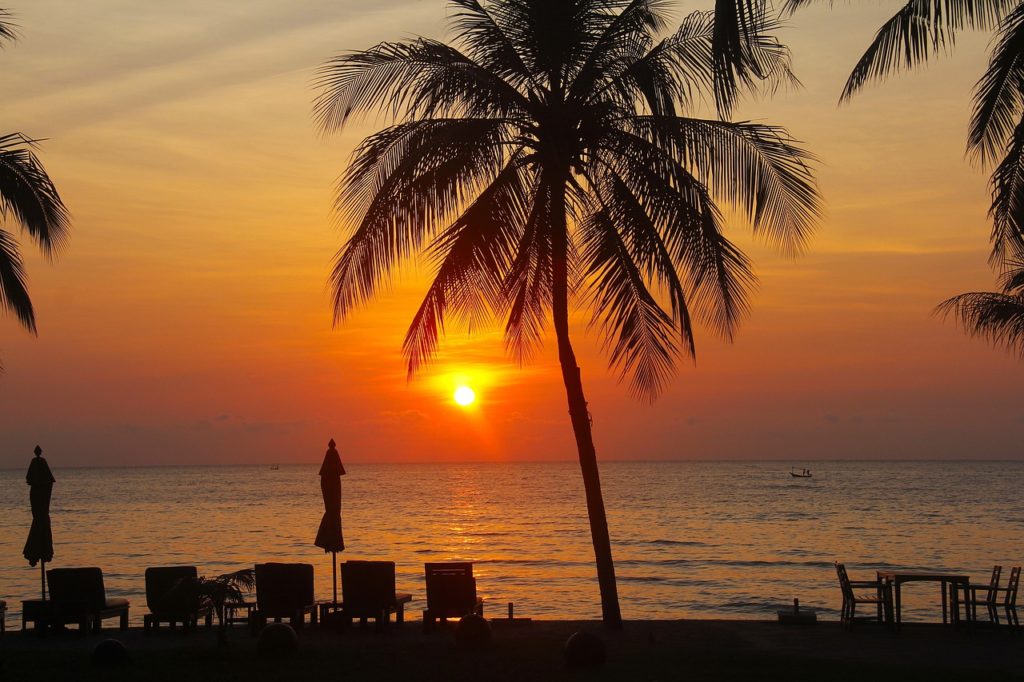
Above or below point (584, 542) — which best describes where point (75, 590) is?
above

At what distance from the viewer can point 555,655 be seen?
40.4 ft

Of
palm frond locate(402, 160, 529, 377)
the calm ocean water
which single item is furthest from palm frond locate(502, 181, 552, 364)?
the calm ocean water

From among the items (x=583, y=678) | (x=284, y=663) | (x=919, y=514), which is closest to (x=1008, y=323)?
(x=583, y=678)

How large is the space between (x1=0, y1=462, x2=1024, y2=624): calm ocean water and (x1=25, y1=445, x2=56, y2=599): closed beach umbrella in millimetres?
8349

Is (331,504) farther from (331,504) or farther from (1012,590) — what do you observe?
(1012,590)

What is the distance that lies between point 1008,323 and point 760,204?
11632 millimetres

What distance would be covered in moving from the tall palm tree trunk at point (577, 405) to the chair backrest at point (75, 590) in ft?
22.7

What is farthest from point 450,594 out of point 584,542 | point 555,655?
point 584,542

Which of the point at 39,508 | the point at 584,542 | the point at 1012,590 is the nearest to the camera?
the point at 1012,590

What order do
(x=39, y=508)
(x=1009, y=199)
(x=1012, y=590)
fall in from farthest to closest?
(x=39, y=508)
(x=1012, y=590)
(x=1009, y=199)

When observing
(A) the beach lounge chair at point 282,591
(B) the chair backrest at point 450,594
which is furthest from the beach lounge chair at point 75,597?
(B) the chair backrest at point 450,594

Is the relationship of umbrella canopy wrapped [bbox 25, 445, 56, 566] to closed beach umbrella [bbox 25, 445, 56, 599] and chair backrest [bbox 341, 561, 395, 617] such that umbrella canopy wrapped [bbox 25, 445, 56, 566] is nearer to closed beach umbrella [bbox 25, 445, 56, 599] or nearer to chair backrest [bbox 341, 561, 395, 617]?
closed beach umbrella [bbox 25, 445, 56, 599]

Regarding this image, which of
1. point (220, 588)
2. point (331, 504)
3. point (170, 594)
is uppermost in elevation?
point (331, 504)

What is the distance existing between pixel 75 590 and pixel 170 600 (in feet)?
4.37
